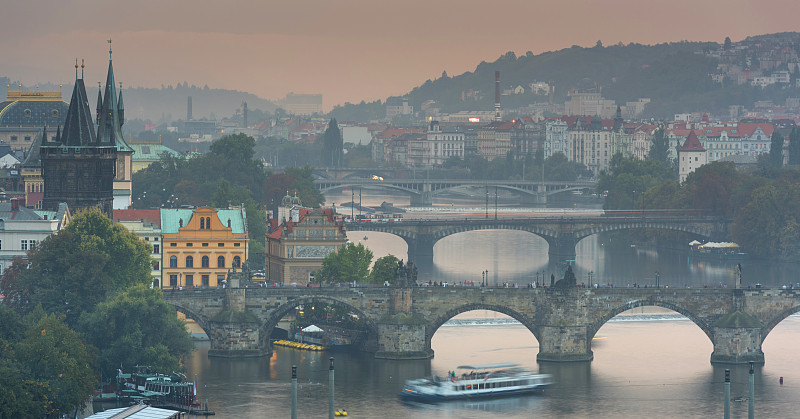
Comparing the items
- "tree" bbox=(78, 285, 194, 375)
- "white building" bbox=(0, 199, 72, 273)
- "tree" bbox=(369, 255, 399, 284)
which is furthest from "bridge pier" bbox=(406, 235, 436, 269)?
"tree" bbox=(78, 285, 194, 375)

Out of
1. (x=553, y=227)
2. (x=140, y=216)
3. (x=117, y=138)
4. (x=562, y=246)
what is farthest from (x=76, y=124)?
(x=553, y=227)

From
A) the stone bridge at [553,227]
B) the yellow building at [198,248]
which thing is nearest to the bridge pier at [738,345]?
the yellow building at [198,248]

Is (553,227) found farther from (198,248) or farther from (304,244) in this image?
(198,248)

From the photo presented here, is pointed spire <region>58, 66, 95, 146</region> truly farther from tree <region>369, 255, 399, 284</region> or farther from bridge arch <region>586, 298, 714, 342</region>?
bridge arch <region>586, 298, 714, 342</region>

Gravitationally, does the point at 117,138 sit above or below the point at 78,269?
above

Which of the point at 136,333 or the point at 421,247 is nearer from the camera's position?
the point at 136,333

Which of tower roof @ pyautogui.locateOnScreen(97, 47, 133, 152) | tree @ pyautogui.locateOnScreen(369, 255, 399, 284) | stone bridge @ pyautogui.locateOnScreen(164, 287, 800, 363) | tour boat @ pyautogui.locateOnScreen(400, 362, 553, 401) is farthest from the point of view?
tower roof @ pyautogui.locateOnScreen(97, 47, 133, 152)
